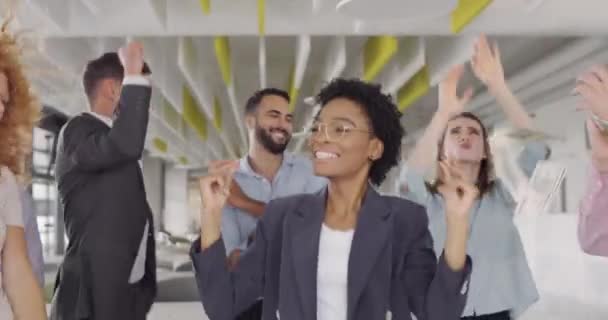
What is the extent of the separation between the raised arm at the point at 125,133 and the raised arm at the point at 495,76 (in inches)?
49.2

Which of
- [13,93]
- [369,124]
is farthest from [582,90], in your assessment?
[13,93]

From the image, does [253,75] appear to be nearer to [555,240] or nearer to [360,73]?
[360,73]

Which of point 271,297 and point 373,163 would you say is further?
point 373,163

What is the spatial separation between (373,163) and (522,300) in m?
1.00

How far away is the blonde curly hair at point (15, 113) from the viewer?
170 centimetres

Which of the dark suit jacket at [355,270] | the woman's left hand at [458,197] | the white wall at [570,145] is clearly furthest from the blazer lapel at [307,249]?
the white wall at [570,145]

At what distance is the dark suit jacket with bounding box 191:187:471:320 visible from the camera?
1.62 meters

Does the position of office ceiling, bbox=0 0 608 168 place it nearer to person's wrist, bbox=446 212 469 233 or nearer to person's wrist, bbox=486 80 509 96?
person's wrist, bbox=486 80 509 96

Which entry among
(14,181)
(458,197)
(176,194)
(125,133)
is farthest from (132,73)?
(176,194)

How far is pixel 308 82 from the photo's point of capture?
8.15 metres

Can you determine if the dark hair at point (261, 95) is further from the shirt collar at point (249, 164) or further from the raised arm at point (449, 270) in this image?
the raised arm at point (449, 270)

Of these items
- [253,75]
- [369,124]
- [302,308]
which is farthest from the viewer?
[253,75]

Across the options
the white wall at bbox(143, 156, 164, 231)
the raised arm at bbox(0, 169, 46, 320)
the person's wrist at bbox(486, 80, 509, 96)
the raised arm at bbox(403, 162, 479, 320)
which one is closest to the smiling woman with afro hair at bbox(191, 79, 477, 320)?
the raised arm at bbox(403, 162, 479, 320)

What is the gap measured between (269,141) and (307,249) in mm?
1065
